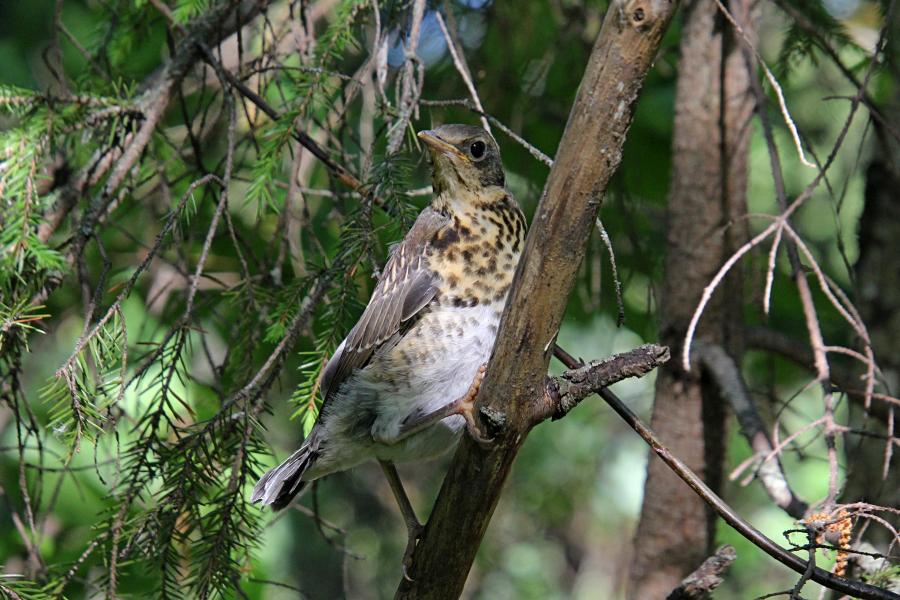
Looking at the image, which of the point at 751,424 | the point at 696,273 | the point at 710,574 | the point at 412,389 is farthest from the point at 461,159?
the point at 710,574

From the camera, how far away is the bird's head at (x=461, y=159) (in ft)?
8.59

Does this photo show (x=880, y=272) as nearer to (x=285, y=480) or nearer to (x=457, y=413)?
(x=457, y=413)

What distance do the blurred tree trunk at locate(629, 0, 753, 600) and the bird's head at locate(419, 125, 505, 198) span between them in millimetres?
821

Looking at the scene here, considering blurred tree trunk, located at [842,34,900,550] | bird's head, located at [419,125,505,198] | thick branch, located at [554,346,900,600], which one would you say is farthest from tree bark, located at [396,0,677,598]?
blurred tree trunk, located at [842,34,900,550]

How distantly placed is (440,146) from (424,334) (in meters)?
0.51

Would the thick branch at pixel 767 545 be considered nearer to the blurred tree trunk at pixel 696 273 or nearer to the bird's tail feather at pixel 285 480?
the bird's tail feather at pixel 285 480

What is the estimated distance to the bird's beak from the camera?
8.45ft

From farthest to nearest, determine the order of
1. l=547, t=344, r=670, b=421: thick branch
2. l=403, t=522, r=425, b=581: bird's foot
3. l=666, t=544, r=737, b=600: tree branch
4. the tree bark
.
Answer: l=403, t=522, r=425, b=581: bird's foot < l=666, t=544, r=737, b=600: tree branch < l=547, t=344, r=670, b=421: thick branch < the tree bark

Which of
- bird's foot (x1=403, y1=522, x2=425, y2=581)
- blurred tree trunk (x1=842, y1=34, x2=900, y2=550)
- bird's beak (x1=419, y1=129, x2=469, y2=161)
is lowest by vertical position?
bird's foot (x1=403, y1=522, x2=425, y2=581)

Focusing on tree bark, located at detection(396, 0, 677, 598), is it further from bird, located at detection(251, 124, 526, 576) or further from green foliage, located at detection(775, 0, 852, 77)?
green foliage, located at detection(775, 0, 852, 77)

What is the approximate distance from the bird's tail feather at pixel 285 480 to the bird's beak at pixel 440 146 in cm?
82

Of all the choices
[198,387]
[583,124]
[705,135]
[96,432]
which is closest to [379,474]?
[198,387]

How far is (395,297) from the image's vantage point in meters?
2.44

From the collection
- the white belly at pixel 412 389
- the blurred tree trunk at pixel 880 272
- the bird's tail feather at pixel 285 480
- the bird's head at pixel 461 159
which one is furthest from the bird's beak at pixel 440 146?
the blurred tree trunk at pixel 880 272
